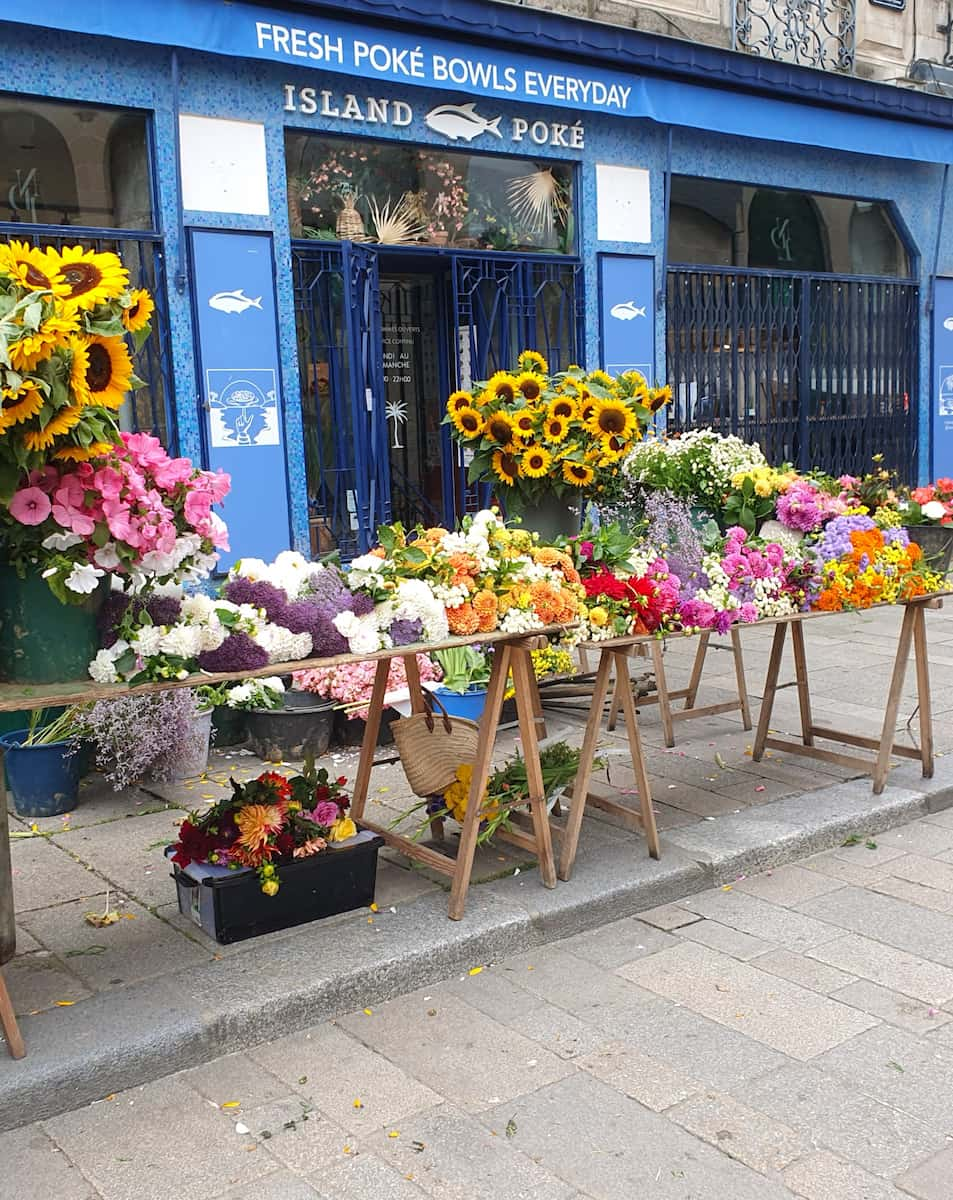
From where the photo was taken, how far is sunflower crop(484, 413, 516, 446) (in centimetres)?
470

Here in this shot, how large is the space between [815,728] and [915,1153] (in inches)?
122

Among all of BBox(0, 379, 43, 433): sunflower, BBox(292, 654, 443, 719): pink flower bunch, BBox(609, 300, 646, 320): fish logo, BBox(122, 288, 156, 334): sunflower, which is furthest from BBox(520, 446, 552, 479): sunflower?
BBox(609, 300, 646, 320): fish logo

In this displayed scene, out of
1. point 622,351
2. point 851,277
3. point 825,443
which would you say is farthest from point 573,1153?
point 851,277

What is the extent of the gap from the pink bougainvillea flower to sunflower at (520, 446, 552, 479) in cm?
211

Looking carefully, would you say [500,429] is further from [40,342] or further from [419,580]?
[40,342]

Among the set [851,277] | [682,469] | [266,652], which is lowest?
[266,652]

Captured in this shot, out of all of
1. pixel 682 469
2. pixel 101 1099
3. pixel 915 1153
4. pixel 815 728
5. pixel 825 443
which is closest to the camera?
pixel 915 1153

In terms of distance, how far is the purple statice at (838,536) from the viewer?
4.97 metres

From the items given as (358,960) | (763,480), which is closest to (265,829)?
(358,960)

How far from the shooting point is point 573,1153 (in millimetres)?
3000

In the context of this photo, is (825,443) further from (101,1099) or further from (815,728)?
(101,1099)

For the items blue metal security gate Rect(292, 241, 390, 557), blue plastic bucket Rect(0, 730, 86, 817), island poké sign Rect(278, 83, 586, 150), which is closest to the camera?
blue plastic bucket Rect(0, 730, 86, 817)

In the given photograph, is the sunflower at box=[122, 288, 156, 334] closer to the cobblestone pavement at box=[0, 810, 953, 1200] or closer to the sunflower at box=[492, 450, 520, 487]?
the sunflower at box=[492, 450, 520, 487]

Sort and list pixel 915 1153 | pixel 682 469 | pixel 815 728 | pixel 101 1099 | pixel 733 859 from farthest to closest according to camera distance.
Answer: pixel 815 728 < pixel 682 469 < pixel 733 859 < pixel 101 1099 < pixel 915 1153
